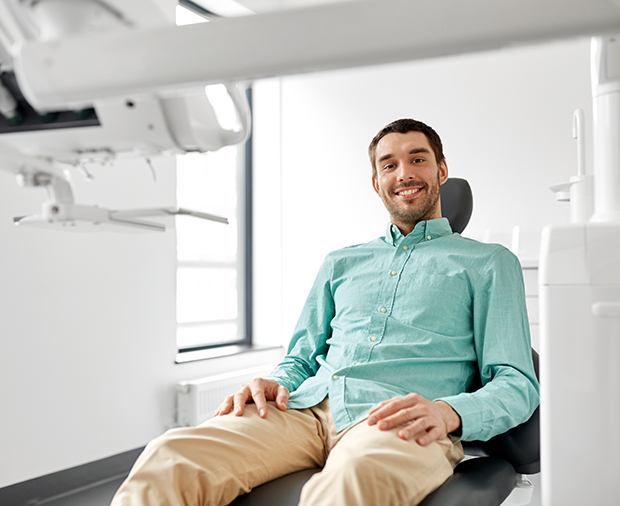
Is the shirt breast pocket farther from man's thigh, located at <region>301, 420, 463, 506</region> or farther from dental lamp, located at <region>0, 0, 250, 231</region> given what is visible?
dental lamp, located at <region>0, 0, 250, 231</region>

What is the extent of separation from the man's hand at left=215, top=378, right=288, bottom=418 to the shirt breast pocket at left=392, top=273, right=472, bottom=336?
300 millimetres

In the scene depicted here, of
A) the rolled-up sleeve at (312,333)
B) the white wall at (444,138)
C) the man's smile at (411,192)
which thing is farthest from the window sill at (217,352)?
the man's smile at (411,192)

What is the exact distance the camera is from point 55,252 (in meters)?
2.58

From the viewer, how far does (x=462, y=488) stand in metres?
1.14

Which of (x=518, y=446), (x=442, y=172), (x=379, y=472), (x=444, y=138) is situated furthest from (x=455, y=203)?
(x=444, y=138)

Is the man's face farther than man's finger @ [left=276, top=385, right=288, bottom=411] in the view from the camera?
Yes

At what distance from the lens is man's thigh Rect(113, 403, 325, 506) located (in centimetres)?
118

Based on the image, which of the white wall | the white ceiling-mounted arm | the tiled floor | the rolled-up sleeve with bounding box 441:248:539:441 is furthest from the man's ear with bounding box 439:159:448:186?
the tiled floor

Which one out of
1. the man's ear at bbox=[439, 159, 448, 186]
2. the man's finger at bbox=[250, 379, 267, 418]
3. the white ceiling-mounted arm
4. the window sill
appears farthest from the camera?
the window sill

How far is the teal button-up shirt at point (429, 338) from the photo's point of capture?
1.35 m

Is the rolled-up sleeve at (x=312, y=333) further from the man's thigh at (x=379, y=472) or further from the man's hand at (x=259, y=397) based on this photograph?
the man's thigh at (x=379, y=472)

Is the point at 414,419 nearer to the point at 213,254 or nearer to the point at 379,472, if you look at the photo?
the point at 379,472

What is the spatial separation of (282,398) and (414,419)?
0.35 metres

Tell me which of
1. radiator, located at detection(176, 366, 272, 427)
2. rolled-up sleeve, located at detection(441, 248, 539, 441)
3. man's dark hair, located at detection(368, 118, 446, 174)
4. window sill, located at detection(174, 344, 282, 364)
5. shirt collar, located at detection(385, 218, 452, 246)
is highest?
man's dark hair, located at detection(368, 118, 446, 174)
